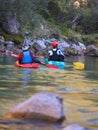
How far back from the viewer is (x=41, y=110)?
6285mm

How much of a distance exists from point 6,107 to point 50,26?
3133 centimetres

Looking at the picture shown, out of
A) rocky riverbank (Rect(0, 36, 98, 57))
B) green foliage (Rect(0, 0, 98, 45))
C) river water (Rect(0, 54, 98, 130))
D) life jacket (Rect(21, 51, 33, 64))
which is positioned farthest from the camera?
rocky riverbank (Rect(0, 36, 98, 57))

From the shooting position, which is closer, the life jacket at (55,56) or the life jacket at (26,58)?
the life jacket at (26,58)

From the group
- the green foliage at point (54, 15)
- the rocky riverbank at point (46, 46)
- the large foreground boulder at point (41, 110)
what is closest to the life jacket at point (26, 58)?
the large foreground boulder at point (41, 110)

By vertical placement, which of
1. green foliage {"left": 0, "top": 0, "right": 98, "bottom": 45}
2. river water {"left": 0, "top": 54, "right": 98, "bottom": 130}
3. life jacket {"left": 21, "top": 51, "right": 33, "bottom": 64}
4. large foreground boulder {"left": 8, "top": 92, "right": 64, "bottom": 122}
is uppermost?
green foliage {"left": 0, "top": 0, "right": 98, "bottom": 45}

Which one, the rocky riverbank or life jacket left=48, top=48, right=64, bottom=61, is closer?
life jacket left=48, top=48, right=64, bottom=61

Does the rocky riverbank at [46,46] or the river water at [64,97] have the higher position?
the rocky riverbank at [46,46]

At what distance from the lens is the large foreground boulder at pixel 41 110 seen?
20.5 ft

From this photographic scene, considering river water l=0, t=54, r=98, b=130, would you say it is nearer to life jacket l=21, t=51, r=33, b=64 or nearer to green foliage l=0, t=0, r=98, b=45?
life jacket l=21, t=51, r=33, b=64

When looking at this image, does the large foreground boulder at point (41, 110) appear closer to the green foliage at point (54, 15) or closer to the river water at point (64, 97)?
the river water at point (64, 97)

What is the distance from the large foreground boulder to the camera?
20.5 feet

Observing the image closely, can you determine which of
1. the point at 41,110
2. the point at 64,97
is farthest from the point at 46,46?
the point at 41,110

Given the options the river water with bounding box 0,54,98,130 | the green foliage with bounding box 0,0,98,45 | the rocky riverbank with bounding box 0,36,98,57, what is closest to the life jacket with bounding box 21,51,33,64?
the river water with bounding box 0,54,98,130

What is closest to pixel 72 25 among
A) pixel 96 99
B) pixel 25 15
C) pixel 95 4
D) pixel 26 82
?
pixel 95 4
